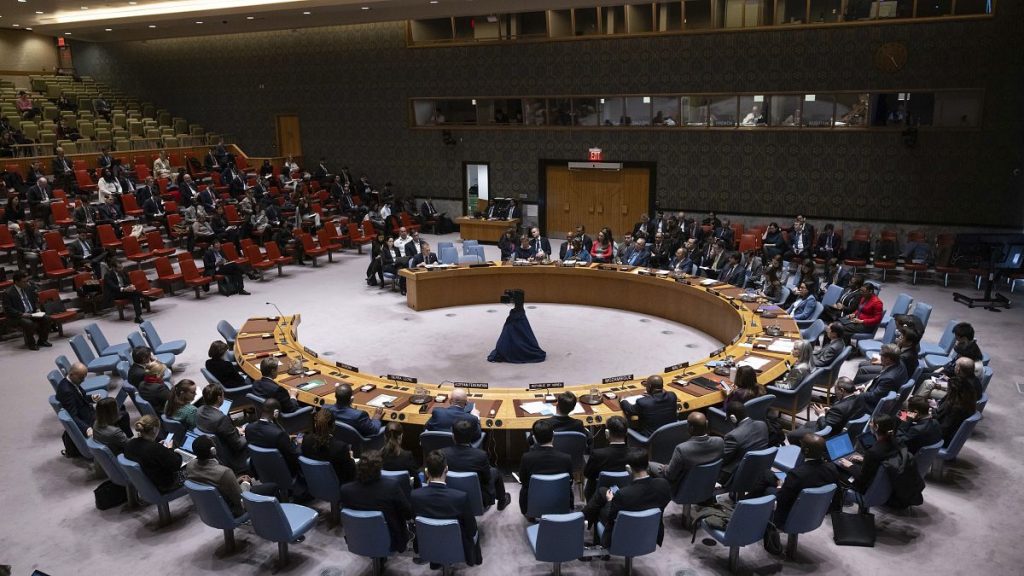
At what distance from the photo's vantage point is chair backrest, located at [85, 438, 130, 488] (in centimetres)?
686

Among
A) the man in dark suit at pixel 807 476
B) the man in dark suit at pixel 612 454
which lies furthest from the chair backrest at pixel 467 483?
the man in dark suit at pixel 807 476

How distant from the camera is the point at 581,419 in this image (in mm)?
7391

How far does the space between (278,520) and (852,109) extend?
1695cm

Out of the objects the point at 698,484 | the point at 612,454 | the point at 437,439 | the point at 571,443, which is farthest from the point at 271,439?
the point at 698,484

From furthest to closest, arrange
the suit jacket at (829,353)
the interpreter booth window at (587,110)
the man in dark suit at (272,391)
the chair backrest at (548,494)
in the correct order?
1. the interpreter booth window at (587,110)
2. the suit jacket at (829,353)
3. the man in dark suit at (272,391)
4. the chair backrest at (548,494)

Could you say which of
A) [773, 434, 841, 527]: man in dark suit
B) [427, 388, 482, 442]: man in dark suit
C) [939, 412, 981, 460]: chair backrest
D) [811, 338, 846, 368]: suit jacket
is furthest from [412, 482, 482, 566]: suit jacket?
[811, 338, 846, 368]: suit jacket

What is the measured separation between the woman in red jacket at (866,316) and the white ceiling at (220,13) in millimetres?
10096

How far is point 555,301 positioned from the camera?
15.2 metres

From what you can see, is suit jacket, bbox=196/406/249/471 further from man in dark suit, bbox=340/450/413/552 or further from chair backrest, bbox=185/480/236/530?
man in dark suit, bbox=340/450/413/552

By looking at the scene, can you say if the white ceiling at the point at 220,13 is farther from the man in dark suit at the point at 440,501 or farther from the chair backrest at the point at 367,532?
the chair backrest at the point at 367,532

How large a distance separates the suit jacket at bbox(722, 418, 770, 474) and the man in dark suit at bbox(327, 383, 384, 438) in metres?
3.42

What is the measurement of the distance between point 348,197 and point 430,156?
294 centimetres

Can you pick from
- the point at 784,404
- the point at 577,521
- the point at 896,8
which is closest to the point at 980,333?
the point at 784,404

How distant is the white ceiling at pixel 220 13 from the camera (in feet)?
59.2
